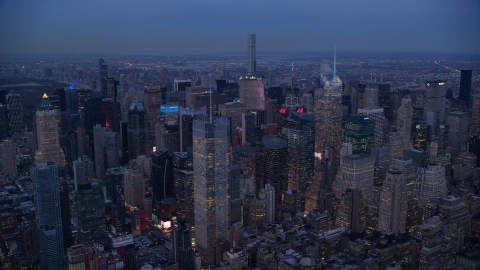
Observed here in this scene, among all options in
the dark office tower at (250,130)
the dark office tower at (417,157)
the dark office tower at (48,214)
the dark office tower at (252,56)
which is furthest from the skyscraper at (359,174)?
the dark office tower at (48,214)

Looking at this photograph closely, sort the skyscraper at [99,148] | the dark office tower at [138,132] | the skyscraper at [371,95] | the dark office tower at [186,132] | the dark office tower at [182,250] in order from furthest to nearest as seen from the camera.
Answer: the dark office tower at [138,132] → the skyscraper at [371,95] → the skyscraper at [99,148] → the dark office tower at [186,132] → the dark office tower at [182,250]

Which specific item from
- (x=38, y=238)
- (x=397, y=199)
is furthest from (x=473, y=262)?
(x=38, y=238)

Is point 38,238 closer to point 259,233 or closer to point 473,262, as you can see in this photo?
point 259,233

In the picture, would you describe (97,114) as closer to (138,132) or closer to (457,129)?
(138,132)

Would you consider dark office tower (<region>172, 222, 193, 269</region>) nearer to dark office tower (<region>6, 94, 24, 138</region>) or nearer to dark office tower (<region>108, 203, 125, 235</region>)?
dark office tower (<region>108, 203, 125, 235</region>)

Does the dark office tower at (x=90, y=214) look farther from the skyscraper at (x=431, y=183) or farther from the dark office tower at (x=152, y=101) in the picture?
the skyscraper at (x=431, y=183)

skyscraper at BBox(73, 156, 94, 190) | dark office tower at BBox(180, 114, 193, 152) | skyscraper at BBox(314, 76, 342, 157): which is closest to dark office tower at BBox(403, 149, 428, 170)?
skyscraper at BBox(314, 76, 342, 157)

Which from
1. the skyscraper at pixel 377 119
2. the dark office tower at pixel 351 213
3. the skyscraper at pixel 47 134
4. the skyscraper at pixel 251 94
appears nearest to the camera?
the dark office tower at pixel 351 213
